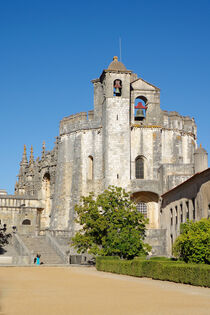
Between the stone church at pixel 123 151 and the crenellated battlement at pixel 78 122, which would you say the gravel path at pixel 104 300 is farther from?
the crenellated battlement at pixel 78 122

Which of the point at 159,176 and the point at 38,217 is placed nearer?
the point at 159,176

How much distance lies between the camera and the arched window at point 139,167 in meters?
48.6

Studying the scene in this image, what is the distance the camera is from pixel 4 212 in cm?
5331

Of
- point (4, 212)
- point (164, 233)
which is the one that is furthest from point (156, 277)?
point (4, 212)

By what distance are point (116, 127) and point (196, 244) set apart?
2490 cm

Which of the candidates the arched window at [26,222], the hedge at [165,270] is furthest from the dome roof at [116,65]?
the hedge at [165,270]

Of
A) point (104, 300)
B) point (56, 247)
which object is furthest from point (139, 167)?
point (104, 300)

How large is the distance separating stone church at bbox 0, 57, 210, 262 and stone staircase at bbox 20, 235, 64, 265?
2.69 metres

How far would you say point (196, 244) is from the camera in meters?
23.2

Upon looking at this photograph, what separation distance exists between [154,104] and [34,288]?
3471 centimetres

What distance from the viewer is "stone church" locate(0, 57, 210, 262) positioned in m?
46.3

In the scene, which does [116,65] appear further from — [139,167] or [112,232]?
[112,232]

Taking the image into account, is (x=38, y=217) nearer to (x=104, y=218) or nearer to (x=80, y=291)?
(x=104, y=218)

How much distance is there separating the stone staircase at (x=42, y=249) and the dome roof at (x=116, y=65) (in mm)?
18641
